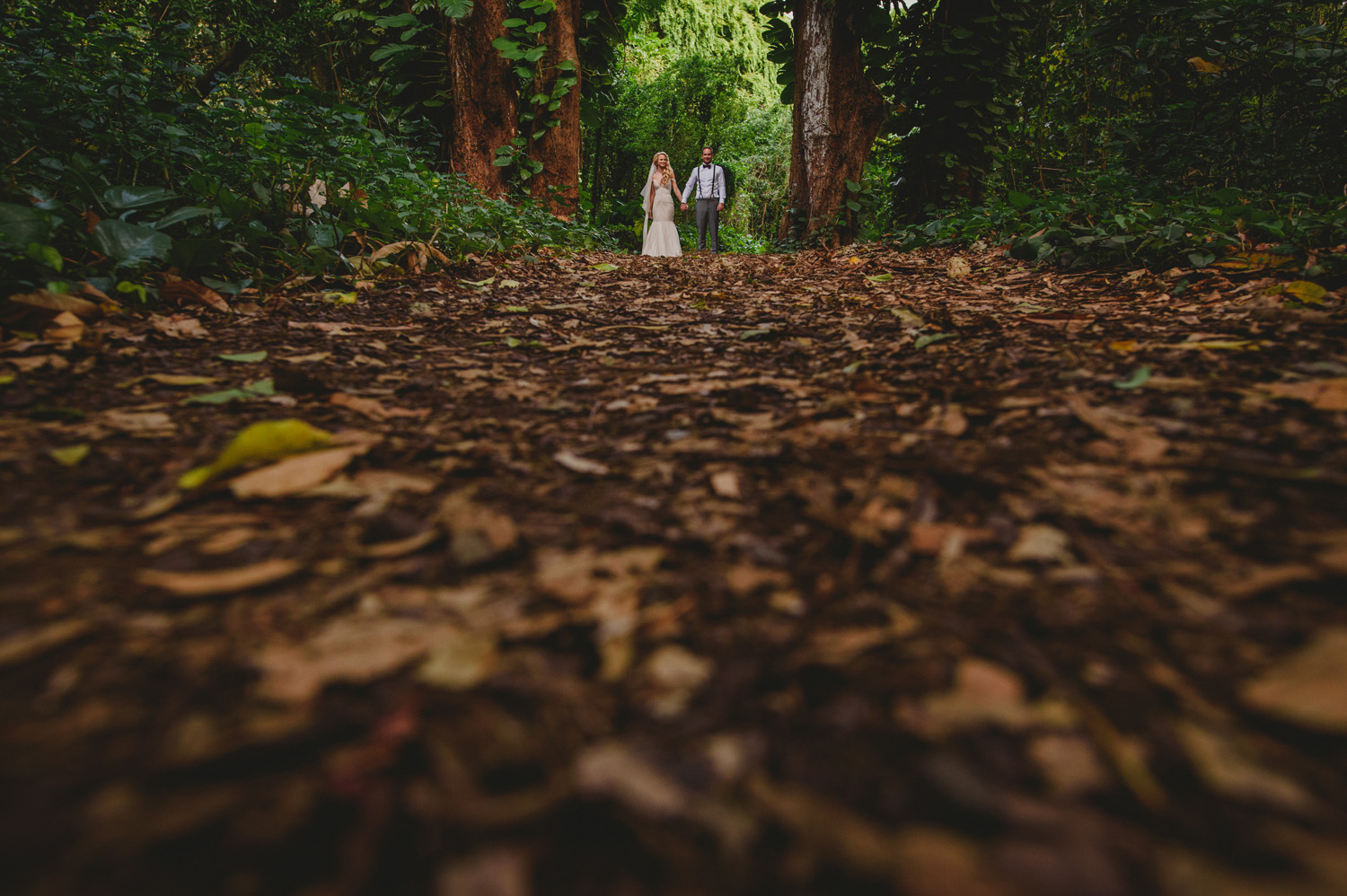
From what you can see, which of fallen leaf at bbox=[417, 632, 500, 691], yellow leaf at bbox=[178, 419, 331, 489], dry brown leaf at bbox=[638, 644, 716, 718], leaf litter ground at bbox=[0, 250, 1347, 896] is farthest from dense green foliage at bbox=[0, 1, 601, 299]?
dry brown leaf at bbox=[638, 644, 716, 718]

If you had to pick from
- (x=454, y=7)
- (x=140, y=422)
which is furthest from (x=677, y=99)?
(x=140, y=422)

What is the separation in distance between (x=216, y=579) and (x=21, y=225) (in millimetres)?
1907

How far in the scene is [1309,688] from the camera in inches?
21.3

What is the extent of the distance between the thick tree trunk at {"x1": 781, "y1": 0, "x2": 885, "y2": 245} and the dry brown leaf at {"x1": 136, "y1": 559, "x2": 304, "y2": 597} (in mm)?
6311

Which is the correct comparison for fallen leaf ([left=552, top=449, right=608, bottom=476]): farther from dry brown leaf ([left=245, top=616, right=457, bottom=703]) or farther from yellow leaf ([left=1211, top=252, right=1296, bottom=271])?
yellow leaf ([left=1211, top=252, right=1296, bottom=271])

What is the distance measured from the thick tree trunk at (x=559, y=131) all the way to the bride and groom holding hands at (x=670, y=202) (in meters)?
2.20

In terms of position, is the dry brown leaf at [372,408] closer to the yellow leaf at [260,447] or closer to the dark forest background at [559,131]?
the yellow leaf at [260,447]

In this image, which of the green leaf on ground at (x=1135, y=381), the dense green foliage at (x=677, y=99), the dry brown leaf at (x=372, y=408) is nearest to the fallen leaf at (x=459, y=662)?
the dry brown leaf at (x=372, y=408)

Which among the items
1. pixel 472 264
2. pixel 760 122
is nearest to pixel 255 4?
pixel 472 264

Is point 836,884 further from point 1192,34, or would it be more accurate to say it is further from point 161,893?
point 1192,34

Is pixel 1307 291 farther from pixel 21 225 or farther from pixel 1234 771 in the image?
pixel 21 225

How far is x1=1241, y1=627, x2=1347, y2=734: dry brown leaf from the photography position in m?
0.52

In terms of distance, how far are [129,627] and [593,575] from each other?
1.76 ft

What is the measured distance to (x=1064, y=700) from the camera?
56 centimetres
